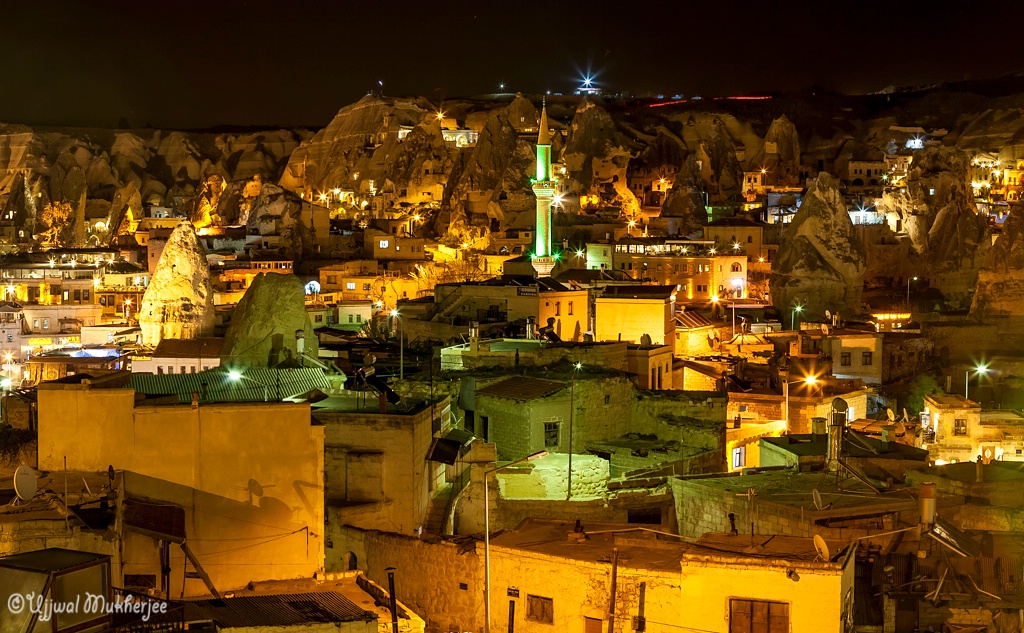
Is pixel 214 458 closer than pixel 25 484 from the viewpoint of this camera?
No

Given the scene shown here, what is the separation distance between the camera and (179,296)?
34.6 m

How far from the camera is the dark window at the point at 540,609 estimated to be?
10984mm

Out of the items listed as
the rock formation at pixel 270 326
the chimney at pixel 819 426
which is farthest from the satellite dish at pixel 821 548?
the rock formation at pixel 270 326

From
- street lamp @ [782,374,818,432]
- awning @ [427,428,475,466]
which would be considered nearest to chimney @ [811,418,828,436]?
street lamp @ [782,374,818,432]

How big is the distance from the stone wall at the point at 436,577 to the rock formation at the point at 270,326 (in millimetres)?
8594

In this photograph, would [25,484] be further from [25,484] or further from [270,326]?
[270,326]

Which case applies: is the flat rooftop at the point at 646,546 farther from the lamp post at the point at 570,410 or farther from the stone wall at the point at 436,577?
the lamp post at the point at 570,410

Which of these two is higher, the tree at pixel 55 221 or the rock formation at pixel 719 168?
the rock formation at pixel 719 168

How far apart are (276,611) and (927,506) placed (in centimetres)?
707

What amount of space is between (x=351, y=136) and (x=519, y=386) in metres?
72.3

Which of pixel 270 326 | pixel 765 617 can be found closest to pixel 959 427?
pixel 270 326

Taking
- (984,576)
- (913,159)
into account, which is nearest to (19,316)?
(984,576)

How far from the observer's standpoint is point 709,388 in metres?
27.9

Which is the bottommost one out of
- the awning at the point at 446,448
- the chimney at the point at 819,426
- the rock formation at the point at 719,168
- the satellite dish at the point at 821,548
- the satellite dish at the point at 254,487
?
the chimney at the point at 819,426
